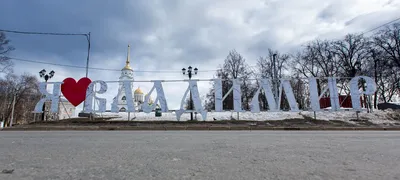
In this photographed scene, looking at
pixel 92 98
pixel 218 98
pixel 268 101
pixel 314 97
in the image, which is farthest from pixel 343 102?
pixel 92 98

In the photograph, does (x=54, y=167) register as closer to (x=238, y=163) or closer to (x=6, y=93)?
(x=238, y=163)

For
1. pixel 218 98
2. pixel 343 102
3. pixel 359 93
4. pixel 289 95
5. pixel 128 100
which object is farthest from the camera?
pixel 343 102

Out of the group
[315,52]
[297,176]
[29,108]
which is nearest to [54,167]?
[297,176]

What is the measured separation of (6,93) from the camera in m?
39.6

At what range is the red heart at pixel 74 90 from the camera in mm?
17984

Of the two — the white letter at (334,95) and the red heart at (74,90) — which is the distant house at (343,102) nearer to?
the white letter at (334,95)

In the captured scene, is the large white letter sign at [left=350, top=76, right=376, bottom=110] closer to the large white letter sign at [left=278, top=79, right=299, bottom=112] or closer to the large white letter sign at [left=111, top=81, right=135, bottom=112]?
the large white letter sign at [left=278, top=79, right=299, bottom=112]

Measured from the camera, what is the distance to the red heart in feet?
59.0

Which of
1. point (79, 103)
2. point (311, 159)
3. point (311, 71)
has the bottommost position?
point (311, 159)

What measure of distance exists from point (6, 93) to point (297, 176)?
51988mm

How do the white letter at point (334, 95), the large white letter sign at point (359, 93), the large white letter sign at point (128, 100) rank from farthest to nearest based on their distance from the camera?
the large white letter sign at point (128, 100)
the white letter at point (334, 95)
the large white letter sign at point (359, 93)

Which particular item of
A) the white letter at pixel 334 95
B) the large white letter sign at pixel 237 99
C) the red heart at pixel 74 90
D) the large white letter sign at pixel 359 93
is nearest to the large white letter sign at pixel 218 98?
the large white letter sign at pixel 237 99

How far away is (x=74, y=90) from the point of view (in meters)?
18.1

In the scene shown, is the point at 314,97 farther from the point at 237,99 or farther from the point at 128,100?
the point at 128,100
